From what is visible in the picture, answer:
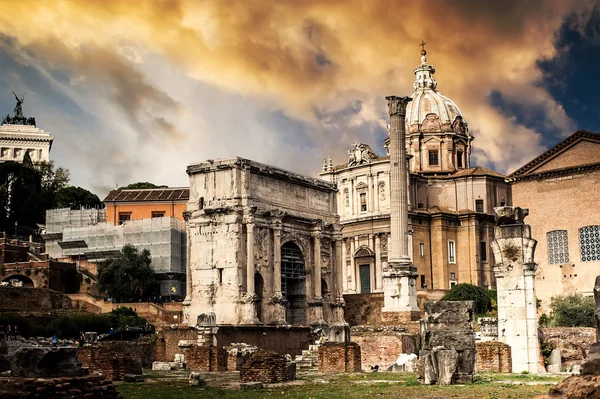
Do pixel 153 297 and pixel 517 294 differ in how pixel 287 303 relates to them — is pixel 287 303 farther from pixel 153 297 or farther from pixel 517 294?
pixel 517 294

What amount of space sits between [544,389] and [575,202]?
3691cm

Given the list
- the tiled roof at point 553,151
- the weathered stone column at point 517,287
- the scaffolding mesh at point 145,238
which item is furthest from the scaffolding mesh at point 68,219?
the weathered stone column at point 517,287

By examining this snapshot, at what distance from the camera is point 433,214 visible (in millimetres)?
60250

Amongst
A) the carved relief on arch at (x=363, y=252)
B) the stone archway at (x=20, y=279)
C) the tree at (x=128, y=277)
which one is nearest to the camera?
the tree at (x=128, y=277)

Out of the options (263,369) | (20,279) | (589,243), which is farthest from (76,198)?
(263,369)

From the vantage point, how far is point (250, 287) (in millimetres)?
41438

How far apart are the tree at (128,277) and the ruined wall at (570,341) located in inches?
1226

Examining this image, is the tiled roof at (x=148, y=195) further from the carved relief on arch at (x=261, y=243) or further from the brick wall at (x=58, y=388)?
the brick wall at (x=58, y=388)

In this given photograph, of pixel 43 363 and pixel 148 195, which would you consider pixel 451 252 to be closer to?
pixel 148 195

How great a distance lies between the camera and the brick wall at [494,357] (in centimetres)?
2059

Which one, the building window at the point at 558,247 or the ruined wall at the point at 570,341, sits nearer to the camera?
the ruined wall at the point at 570,341

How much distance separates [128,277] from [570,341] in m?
32.4

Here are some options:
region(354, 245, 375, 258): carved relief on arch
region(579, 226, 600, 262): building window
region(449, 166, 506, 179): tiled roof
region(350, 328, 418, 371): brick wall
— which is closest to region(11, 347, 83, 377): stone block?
region(350, 328, 418, 371): brick wall

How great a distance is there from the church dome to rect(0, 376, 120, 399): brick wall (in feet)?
185
